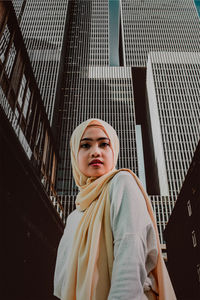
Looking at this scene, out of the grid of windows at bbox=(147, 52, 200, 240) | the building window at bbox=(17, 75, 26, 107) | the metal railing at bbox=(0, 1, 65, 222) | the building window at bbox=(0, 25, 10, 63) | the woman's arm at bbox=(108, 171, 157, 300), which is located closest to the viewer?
the woman's arm at bbox=(108, 171, 157, 300)

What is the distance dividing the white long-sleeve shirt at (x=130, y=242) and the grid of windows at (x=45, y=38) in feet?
192

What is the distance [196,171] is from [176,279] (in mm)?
18691

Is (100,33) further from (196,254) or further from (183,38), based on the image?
(196,254)

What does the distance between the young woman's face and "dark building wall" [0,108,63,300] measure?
18.1 feet

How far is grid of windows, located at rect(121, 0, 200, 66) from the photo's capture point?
87.5 meters

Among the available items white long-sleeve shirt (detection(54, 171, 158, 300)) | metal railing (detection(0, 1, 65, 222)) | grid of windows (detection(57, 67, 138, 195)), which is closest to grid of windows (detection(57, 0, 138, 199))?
grid of windows (detection(57, 67, 138, 195))

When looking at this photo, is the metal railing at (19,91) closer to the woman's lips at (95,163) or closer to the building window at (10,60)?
the building window at (10,60)

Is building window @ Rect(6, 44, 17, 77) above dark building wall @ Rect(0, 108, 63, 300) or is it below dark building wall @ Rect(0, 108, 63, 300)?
above

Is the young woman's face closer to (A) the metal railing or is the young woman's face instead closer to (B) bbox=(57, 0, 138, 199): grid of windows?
(A) the metal railing

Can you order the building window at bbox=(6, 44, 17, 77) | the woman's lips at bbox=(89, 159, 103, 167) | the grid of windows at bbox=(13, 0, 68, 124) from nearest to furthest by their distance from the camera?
1. the woman's lips at bbox=(89, 159, 103, 167)
2. the building window at bbox=(6, 44, 17, 77)
3. the grid of windows at bbox=(13, 0, 68, 124)

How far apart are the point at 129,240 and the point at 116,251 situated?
0.12m

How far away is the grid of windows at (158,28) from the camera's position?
87500mm

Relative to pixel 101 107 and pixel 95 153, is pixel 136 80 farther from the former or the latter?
pixel 95 153

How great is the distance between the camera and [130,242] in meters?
1.17
